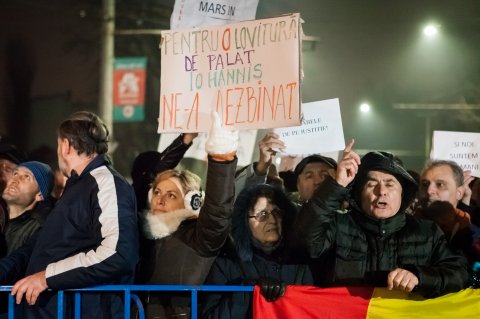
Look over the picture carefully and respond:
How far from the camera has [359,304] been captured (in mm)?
4039

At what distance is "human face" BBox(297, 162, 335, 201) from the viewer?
5461 millimetres

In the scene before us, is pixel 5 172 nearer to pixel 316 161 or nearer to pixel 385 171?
pixel 316 161

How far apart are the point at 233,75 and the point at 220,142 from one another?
0.59m

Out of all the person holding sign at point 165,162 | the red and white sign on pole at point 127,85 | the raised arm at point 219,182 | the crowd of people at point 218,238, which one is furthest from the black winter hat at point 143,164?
the red and white sign on pole at point 127,85

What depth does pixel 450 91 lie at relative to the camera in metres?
22.9

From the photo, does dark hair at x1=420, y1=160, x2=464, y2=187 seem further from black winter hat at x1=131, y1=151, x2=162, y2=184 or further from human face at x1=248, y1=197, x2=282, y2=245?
black winter hat at x1=131, y1=151, x2=162, y2=184

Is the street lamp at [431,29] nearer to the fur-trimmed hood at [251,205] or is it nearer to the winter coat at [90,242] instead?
the fur-trimmed hood at [251,205]

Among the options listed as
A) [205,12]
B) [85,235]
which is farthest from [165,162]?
[85,235]

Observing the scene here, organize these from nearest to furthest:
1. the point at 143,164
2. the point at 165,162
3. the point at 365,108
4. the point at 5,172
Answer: the point at 165,162 → the point at 143,164 → the point at 5,172 → the point at 365,108

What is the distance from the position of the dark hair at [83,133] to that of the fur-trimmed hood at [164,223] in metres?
0.54

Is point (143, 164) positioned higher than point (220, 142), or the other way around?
point (220, 142)

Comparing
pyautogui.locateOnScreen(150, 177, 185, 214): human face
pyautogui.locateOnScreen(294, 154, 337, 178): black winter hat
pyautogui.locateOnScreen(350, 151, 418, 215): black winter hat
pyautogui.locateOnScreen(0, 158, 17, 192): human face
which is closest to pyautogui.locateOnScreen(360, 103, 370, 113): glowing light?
pyautogui.locateOnScreen(0, 158, 17, 192): human face

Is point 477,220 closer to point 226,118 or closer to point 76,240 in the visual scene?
point 226,118

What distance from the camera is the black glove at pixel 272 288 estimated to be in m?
4.00
